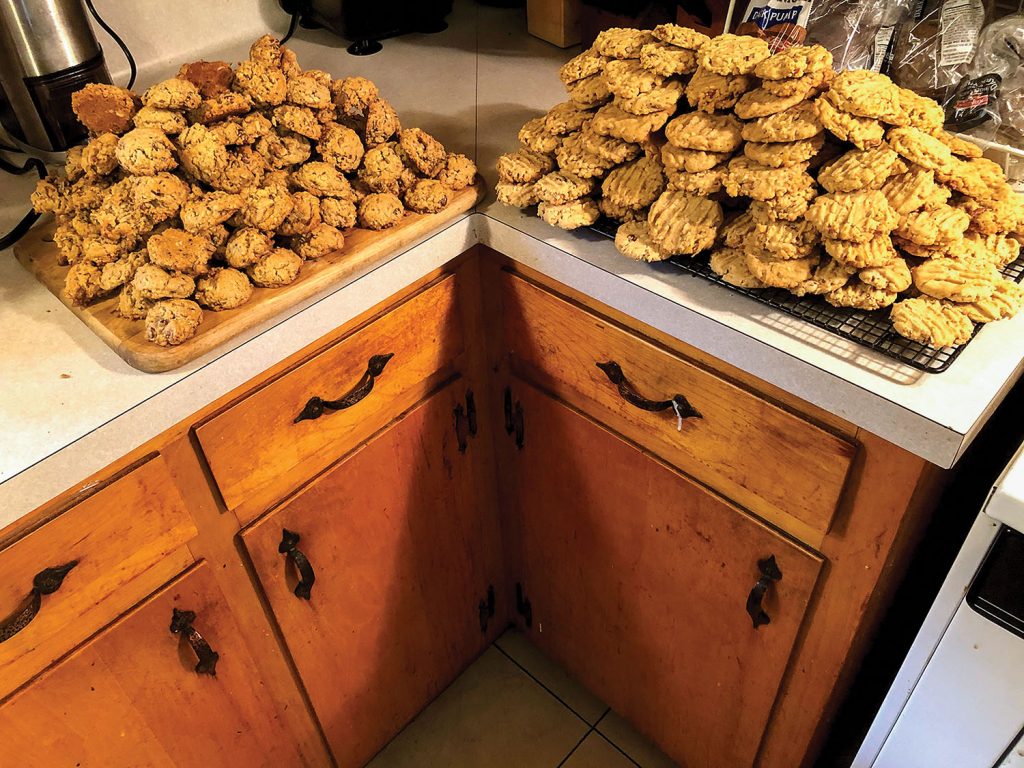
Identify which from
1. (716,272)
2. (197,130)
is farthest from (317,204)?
(716,272)

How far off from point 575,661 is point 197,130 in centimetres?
106

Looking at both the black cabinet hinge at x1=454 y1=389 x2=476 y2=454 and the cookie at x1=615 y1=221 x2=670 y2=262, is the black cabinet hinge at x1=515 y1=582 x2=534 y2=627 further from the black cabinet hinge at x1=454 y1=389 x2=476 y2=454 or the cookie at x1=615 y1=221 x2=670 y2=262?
the cookie at x1=615 y1=221 x2=670 y2=262

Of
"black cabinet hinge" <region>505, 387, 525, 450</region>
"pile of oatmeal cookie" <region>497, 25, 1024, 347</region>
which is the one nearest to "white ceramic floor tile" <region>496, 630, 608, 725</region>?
"black cabinet hinge" <region>505, 387, 525, 450</region>

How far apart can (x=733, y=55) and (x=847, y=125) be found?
5.2 inches

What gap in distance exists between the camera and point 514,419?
1147mm

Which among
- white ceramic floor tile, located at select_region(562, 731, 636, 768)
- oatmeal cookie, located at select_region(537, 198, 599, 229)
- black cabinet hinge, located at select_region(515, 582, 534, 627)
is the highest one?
oatmeal cookie, located at select_region(537, 198, 599, 229)

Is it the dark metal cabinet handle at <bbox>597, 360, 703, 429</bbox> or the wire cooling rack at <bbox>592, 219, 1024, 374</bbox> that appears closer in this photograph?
the wire cooling rack at <bbox>592, 219, 1024, 374</bbox>

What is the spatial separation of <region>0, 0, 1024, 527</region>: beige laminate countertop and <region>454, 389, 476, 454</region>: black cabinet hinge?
0.24 m

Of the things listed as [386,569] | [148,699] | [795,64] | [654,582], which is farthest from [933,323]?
[148,699]

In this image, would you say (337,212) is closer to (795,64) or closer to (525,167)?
(525,167)

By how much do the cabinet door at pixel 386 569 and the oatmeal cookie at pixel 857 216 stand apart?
547mm

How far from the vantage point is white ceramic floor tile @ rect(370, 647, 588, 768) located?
142cm

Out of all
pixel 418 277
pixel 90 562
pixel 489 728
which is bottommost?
pixel 489 728

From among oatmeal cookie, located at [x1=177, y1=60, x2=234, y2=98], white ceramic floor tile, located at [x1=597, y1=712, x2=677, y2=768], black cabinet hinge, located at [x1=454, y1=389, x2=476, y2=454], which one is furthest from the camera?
white ceramic floor tile, located at [x1=597, y1=712, x2=677, y2=768]
